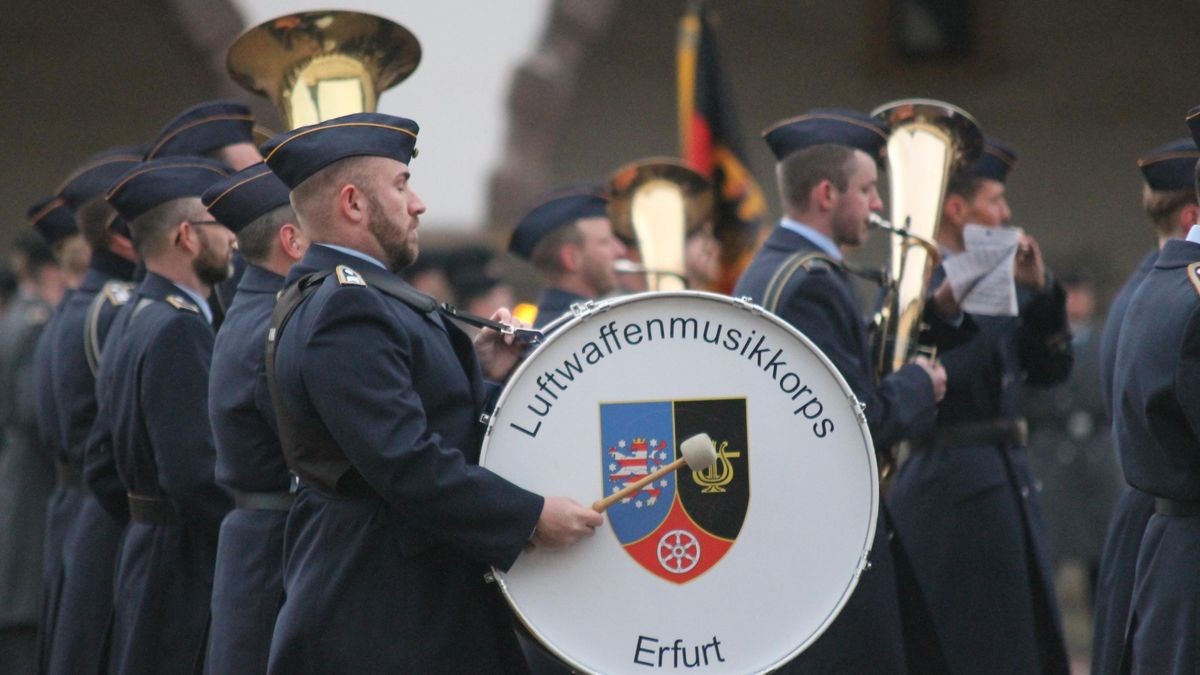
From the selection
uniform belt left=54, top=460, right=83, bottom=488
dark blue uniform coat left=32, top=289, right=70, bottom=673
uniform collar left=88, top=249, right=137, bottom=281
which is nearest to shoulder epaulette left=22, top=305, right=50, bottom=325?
dark blue uniform coat left=32, top=289, right=70, bottom=673

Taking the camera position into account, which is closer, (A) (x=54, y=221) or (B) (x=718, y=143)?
(A) (x=54, y=221)

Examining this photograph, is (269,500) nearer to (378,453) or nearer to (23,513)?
(378,453)

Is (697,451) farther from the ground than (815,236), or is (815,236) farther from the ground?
(815,236)

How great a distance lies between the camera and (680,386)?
3.61 meters

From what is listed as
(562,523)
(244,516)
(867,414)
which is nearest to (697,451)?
(562,523)

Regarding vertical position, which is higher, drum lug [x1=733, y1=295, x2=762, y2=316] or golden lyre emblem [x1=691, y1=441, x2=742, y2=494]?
drum lug [x1=733, y1=295, x2=762, y2=316]

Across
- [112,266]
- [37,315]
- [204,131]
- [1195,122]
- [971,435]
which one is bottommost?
[37,315]

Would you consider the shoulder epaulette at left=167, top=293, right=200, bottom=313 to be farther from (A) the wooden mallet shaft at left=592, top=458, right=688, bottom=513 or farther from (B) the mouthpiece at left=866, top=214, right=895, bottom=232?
(B) the mouthpiece at left=866, top=214, right=895, bottom=232

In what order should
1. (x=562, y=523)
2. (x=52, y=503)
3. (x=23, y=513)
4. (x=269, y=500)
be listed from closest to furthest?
(x=562, y=523)
(x=269, y=500)
(x=52, y=503)
(x=23, y=513)

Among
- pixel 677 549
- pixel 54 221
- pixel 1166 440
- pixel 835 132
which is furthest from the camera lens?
pixel 54 221

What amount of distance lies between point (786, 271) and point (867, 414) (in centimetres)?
49

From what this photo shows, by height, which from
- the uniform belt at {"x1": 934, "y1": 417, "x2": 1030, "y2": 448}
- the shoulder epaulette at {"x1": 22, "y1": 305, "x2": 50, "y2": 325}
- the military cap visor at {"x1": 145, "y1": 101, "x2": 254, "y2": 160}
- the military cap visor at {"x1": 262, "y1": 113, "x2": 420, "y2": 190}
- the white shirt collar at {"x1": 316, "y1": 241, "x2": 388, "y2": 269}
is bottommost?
the shoulder epaulette at {"x1": 22, "y1": 305, "x2": 50, "y2": 325}

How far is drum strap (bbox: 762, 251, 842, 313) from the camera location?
469cm

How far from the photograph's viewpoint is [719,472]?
11.9ft
